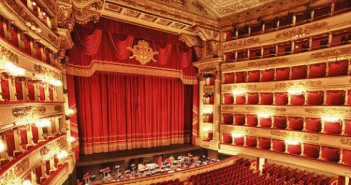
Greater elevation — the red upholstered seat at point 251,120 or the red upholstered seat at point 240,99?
the red upholstered seat at point 240,99

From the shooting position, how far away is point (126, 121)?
34.8 ft

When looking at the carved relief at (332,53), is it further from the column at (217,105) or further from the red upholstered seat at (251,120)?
the column at (217,105)

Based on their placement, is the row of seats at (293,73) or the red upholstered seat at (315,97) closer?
the row of seats at (293,73)

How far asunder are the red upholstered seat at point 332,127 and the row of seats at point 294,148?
0.66 m

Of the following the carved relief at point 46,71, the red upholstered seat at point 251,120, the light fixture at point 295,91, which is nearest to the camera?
the carved relief at point 46,71

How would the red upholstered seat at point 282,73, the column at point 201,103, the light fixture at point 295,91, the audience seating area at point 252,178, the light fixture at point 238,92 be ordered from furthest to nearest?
the column at point 201,103, the light fixture at point 238,92, the red upholstered seat at point 282,73, the light fixture at point 295,91, the audience seating area at point 252,178

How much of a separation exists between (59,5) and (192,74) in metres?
7.53

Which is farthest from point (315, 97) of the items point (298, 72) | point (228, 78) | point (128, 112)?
point (128, 112)

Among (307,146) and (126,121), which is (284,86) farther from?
(126,121)

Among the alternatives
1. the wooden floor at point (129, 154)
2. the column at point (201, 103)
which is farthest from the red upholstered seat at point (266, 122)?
the wooden floor at point (129, 154)

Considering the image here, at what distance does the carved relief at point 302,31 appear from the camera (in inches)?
316

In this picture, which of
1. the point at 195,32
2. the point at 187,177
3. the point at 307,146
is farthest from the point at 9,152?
the point at 307,146

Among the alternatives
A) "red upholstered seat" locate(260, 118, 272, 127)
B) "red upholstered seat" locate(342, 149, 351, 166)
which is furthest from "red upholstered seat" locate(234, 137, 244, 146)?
"red upholstered seat" locate(342, 149, 351, 166)

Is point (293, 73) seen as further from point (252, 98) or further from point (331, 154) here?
point (331, 154)
